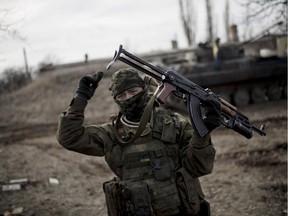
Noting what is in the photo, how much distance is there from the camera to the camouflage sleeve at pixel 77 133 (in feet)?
9.59

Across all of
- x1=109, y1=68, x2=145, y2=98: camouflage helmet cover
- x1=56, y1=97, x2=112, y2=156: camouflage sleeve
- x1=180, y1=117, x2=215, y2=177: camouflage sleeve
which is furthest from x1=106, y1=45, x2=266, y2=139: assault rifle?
x1=56, y1=97, x2=112, y2=156: camouflage sleeve

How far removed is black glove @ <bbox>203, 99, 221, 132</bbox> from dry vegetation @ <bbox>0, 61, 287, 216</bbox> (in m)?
2.84

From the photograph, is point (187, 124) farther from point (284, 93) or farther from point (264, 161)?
point (284, 93)

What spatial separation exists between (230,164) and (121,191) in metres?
4.98

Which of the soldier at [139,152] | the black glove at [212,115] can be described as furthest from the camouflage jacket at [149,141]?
the black glove at [212,115]

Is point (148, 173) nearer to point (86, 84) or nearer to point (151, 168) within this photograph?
point (151, 168)

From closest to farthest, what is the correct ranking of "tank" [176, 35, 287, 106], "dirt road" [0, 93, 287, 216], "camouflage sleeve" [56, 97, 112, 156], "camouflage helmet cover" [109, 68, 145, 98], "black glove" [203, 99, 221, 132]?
"black glove" [203, 99, 221, 132]
"camouflage sleeve" [56, 97, 112, 156]
"camouflage helmet cover" [109, 68, 145, 98]
"dirt road" [0, 93, 287, 216]
"tank" [176, 35, 287, 106]

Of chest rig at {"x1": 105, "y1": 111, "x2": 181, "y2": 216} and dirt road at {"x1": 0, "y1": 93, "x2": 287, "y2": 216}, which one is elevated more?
chest rig at {"x1": 105, "y1": 111, "x2": 181, "y2": 216}

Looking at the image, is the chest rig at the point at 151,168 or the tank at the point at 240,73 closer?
the chest rig at the point at 151,168

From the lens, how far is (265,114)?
39.1ft

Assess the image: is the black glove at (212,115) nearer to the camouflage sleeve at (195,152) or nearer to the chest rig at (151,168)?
the camouflage sleeve at (195,152)

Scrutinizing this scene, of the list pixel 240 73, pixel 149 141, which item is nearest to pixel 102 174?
pixel 149 141

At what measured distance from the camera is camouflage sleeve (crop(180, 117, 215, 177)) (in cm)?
282

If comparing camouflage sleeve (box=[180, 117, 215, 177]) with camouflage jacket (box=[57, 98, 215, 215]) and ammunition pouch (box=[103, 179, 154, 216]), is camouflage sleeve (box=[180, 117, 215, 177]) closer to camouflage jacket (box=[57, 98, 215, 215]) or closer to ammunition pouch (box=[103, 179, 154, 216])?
camouflage jacket (box=[57, 98, 215, 215])
